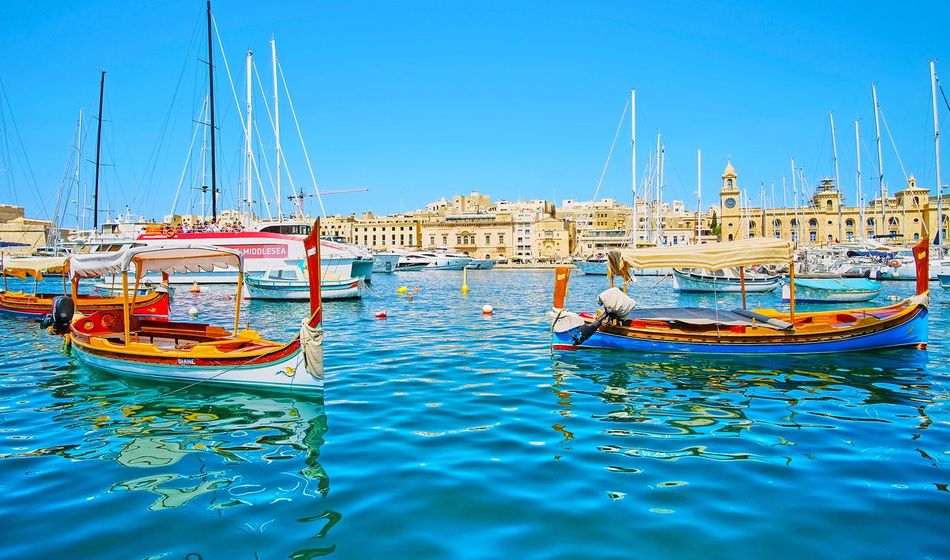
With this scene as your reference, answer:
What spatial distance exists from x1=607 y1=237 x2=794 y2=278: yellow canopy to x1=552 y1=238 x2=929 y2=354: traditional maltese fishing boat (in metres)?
0.02

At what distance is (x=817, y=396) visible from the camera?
34.3 feet

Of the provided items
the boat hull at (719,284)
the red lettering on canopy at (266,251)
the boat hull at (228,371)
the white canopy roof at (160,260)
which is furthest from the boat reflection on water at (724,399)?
the red lettering on canopy at (266,251)

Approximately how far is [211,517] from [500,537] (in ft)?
8.75

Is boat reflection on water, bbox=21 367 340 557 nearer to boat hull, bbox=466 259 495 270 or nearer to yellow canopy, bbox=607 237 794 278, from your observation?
yellow canopy, bbox=607 237 794 278

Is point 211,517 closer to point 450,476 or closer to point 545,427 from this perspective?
point 450,476

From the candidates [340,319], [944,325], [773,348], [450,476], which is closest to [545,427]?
[450,476]

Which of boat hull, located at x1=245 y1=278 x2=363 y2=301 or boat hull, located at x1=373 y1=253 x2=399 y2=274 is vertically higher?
boat hull, located at x1=373 y1=253 x2=399 y2=274

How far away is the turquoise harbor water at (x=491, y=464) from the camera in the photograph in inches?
208

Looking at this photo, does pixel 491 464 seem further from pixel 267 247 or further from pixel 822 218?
pixel 822 218

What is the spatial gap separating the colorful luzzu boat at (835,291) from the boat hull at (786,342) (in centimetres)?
1644

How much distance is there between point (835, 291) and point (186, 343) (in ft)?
102

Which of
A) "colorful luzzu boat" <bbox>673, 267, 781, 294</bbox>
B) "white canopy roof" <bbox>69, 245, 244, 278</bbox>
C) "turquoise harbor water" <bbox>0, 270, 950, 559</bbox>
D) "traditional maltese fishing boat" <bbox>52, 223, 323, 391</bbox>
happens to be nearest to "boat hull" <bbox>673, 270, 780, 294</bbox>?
"colorful luzzu boat" <bbox>673, 267, 781, 294</bbox>

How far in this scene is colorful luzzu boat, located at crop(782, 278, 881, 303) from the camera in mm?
31328

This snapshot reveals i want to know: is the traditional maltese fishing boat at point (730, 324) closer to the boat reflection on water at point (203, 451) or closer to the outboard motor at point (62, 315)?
the boat reflection on water at point (203, 451)
